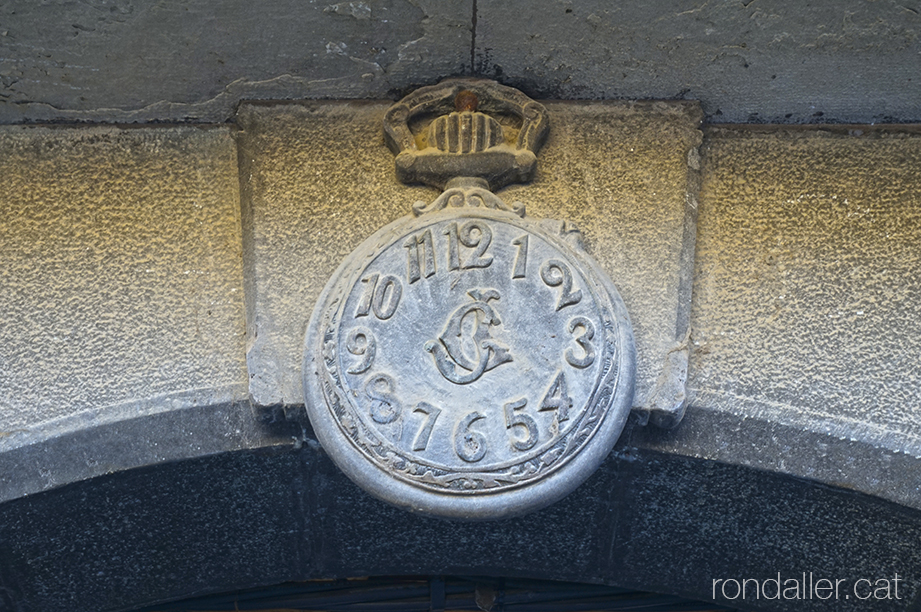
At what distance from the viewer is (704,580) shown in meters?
1.56

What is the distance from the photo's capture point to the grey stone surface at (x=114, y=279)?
131cm

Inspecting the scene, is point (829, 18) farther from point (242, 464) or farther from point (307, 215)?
point (242, 464)

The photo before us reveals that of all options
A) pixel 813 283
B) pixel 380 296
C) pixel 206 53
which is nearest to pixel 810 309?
pixel 813 283

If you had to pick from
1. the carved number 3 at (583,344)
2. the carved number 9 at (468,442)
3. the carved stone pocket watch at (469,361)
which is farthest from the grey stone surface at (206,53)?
the carved number 9 at (468,442)

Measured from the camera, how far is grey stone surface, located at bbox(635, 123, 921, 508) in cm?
129

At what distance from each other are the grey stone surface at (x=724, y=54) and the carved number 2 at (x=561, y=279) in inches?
12.9

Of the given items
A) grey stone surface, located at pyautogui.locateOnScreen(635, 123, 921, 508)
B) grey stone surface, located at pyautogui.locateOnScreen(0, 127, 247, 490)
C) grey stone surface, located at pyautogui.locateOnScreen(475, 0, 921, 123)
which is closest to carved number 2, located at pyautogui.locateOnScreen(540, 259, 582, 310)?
grey stone surface, located at pyautogui.locateOnScreen(635, 123, 921, 508)

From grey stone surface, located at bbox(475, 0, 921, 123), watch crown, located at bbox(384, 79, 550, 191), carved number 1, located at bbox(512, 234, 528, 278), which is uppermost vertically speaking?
grey stone surface, located at bbox(475, 0, 921, 123)

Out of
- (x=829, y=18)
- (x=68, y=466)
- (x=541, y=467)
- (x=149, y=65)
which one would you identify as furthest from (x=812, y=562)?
(x=149, y=65)

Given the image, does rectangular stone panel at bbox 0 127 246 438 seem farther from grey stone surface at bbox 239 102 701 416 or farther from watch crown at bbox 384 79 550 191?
watch crown at bbox 384 79 550 191

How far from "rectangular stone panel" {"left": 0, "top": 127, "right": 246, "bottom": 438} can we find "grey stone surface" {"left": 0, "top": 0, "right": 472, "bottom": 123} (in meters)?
0.05

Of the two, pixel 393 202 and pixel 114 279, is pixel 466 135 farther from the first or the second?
pixel 114 279

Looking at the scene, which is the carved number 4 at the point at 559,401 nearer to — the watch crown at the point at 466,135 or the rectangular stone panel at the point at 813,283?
the rectangular stone panel at the point at 813,283

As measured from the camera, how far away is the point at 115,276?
4.51 ft
